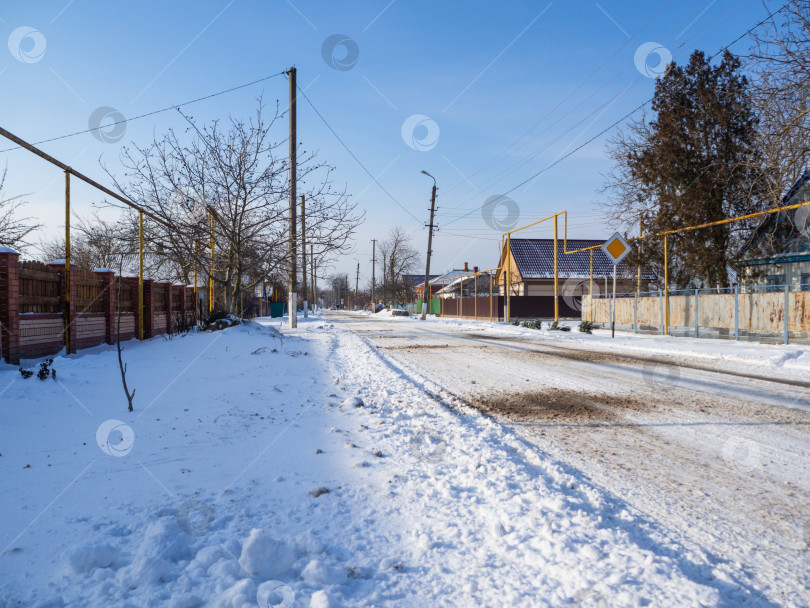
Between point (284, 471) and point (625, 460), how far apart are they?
8.18 ft

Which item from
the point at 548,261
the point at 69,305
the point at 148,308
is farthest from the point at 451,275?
the point at 69,305

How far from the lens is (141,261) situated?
11156mm

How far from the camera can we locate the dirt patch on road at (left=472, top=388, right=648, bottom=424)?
5.09m

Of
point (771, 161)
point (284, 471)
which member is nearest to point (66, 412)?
point (284, 471)

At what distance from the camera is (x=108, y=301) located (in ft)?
32.6

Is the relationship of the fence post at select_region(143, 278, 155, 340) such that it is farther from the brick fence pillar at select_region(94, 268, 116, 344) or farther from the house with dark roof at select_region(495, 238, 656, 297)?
the house with dark roof at select_region(495, 238, 656, 297)

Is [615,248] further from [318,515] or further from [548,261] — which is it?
[548,261]

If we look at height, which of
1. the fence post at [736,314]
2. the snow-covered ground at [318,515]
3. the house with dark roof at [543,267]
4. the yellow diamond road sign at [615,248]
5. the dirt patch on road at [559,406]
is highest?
the house with dark roof at [543,267]

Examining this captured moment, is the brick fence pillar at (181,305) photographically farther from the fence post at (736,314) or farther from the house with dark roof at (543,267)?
the house with dark roof at (543,267)

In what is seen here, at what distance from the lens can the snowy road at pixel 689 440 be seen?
2.45 meters

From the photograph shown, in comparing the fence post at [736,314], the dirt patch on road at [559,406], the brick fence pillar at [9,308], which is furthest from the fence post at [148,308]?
the fence post at [736,314]

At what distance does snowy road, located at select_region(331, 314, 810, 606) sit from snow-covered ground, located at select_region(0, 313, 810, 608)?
6 cm

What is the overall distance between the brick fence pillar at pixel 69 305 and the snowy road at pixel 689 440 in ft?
18.7

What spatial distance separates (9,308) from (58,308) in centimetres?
164
